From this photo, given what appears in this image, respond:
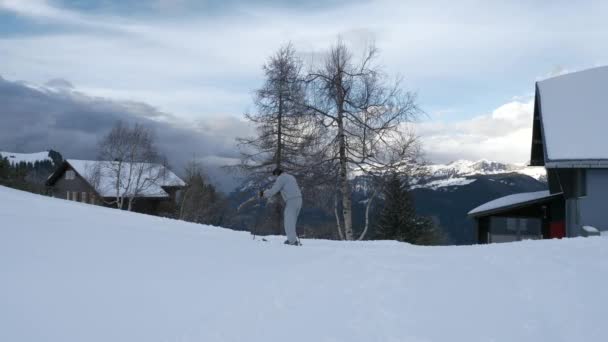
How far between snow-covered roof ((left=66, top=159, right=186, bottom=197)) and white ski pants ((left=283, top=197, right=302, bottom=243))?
98.7 ft

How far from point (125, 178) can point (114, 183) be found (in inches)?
55.3

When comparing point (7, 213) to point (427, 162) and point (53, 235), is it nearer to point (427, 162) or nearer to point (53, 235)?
point (53, 235)

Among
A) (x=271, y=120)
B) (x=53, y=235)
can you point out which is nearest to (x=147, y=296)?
(x=53, y=235)

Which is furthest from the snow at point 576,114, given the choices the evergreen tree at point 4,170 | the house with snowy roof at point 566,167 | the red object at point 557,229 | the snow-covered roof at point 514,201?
the evergreen tree at point 4,170

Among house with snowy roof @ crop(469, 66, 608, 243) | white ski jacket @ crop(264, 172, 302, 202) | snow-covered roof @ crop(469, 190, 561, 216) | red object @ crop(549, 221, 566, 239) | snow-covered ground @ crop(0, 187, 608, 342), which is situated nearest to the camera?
snow-covered ground @ crop(0, 187, 608, 342)

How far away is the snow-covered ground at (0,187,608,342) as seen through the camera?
15.4ft

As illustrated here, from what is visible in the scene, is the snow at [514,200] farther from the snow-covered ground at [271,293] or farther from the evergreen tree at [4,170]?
the evergreen tree at [4,170]

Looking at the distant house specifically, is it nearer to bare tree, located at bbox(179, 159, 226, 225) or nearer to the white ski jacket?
bare tree, located at bbox(179, 159, 226, 225)

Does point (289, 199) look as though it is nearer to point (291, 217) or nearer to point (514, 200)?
point (291, 217)

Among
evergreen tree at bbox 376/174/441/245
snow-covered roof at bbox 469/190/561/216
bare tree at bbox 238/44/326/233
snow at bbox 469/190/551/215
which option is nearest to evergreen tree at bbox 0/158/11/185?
bare tree at bbox 238/44/326/233

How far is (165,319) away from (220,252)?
365 centimetres

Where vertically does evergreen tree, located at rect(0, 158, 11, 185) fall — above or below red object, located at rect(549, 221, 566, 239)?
above

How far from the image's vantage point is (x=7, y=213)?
9.02 metres

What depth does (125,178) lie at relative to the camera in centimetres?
4181
